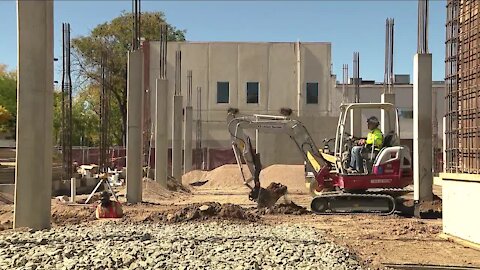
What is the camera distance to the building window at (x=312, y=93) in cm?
4284

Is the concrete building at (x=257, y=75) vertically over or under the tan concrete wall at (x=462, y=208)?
over

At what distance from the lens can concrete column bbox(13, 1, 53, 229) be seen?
34.7ft

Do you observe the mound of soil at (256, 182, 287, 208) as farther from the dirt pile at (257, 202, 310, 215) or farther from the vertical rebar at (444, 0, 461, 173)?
the vertical rebar at (444, 0, 461, 173)

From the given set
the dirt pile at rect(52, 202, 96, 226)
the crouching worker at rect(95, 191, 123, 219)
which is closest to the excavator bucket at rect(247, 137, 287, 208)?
the crouching worker at rect(95, 191, 123, 219)

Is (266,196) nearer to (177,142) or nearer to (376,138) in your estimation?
(376,138)

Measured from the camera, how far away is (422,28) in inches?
656

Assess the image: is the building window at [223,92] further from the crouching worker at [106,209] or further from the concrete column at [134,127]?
the crouching worker at [106,209]

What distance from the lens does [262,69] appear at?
141 ft

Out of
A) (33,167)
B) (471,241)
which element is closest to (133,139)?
(33,167)

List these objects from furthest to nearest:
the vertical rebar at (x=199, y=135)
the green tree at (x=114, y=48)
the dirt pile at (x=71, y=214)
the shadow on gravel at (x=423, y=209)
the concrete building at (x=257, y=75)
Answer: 1. the green tree at (x=114, y=48)
2. the concrete building at (x=257, y=75)
3. the vertical rebar at (x=199, y=135)
4. the shadow on gravel at (x=423, y=209)
5. the dirt pile at (x=71, y=214)

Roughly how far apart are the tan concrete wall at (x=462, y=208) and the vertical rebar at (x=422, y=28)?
6.78 m

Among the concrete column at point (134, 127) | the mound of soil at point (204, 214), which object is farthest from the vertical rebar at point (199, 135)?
the mound of soil at point (204, 214)

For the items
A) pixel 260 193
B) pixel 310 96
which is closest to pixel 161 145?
pixel 260 193

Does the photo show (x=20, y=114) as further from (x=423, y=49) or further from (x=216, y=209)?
(x=423, y=49)
